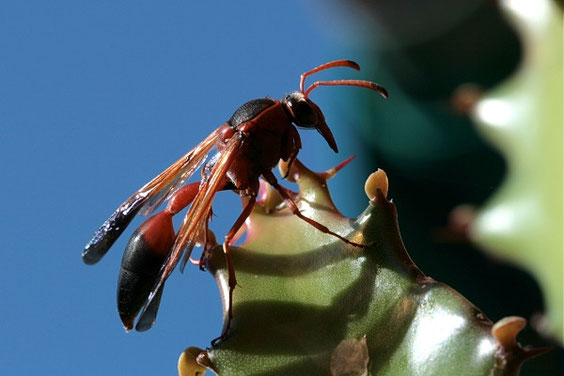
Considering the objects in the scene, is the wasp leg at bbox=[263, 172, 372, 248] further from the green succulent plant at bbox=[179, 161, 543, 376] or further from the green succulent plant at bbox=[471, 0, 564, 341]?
the green succulent plant at bbox=[471, 0, 564, 341]

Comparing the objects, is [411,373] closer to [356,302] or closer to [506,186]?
[356,302]

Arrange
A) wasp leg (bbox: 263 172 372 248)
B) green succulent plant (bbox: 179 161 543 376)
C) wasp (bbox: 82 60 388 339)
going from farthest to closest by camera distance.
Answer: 1. wasp (bbox: 82 60 388 339)
2. wasp leg (bbox: 263 172 372 248)
3. green succulent plant (bbox: 179 161 543 376)

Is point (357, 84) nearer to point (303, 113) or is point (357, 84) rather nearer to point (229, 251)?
point (303, 113)

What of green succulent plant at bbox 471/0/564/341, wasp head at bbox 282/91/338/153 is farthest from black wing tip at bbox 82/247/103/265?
green succulent plant at bbox 471/0/564/341


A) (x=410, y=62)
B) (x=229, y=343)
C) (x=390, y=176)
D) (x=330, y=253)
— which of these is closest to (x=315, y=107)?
(x=330, y=253)

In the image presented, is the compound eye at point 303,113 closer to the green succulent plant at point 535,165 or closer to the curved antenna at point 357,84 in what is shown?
the curved antenna at point 357,84

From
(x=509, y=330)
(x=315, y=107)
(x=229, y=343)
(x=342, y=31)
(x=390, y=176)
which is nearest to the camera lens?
(x=509, y=330)

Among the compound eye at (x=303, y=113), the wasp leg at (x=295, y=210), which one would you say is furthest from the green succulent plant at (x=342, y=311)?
the compound eye at (x=303, y=113)
